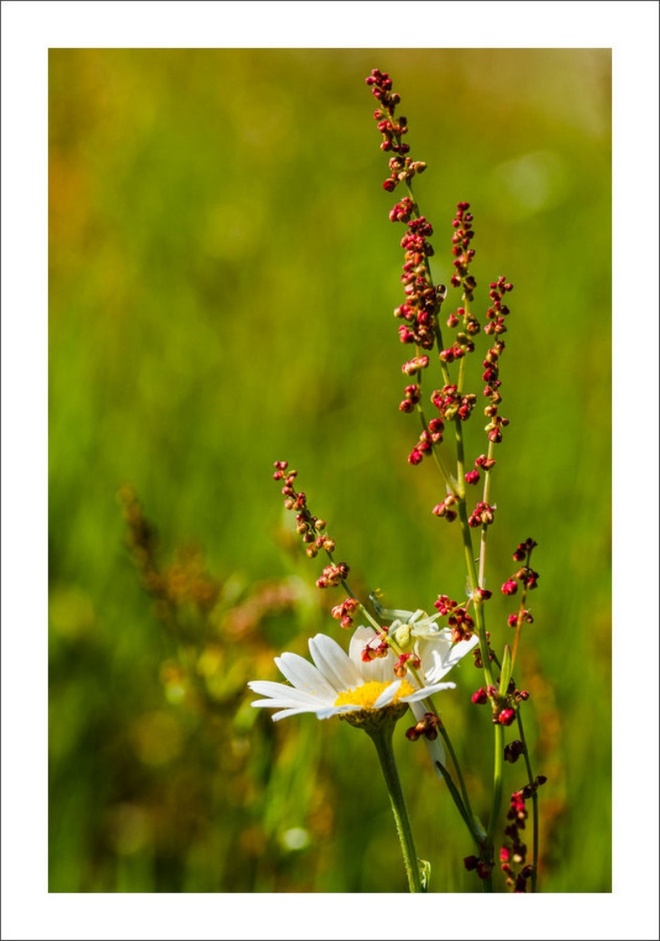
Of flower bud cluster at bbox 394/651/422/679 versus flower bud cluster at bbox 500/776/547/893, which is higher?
flower bud cluster at bbox 394/651/422/679

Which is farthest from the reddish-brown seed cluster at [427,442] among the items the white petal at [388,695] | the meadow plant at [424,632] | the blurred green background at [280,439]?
the blurred green background at [280,439]

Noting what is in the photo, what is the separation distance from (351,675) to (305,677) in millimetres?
25

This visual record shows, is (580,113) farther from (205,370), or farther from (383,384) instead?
(205,370)

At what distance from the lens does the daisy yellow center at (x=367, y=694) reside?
22.2 inches

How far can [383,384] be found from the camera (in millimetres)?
1534

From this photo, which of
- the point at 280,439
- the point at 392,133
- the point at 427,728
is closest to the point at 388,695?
the point at 427,728

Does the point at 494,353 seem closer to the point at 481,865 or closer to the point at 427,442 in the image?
the point at 427,442

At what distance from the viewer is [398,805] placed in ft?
1.80

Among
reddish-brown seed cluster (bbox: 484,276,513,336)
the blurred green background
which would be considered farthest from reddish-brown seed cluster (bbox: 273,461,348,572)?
the blurred green background

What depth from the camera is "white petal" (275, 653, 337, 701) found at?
594mm

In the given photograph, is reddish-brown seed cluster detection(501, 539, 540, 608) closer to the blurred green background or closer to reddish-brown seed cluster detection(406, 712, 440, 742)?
reddish-brown seed cluster detection(406, 712, 440, 742)

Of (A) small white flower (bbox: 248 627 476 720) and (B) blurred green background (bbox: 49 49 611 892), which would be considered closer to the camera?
(A) small white flower (bbox: 248 627 476 720)

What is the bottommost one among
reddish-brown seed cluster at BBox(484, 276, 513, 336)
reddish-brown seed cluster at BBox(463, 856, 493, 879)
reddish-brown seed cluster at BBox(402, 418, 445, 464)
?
reddish-brown seed cluster at BBox(463, 856, 493, 879)

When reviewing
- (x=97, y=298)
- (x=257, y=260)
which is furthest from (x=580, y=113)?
(x=97, y=298)
